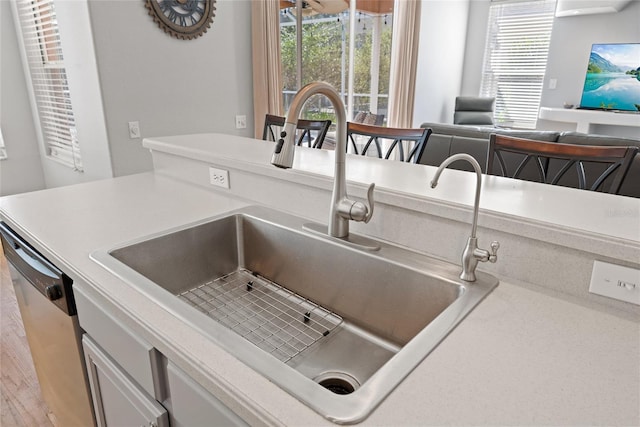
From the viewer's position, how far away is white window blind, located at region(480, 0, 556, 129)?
20.4ft

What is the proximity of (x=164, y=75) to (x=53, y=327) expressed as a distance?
2212 millimetres

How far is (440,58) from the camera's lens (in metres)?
6.17

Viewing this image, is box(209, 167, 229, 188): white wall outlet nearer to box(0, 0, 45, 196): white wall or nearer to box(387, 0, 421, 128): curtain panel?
box(0, 0, 45, 196): white wall

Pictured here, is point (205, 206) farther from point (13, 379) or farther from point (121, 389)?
point (13, 379)

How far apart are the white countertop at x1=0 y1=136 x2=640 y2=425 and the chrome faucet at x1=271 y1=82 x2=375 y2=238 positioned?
0.20 metres

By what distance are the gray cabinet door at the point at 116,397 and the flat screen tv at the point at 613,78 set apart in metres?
6.83

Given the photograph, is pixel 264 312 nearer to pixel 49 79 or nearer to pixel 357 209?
pixel 357 209

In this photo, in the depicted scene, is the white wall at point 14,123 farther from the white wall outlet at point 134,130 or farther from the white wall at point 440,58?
the white wall at point 440,58

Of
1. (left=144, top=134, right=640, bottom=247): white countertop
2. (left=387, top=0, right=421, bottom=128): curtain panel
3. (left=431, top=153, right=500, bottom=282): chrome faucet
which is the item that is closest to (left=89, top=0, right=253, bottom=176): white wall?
(left=144, top=134, right=640, bottom=247): white countertop

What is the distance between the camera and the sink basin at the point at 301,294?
80 centimetres

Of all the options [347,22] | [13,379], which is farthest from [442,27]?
[13,379]

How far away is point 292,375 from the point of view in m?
0.67

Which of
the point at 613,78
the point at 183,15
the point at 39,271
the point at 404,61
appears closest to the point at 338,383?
the point at 39,271

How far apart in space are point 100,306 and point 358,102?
4970 millimetres
